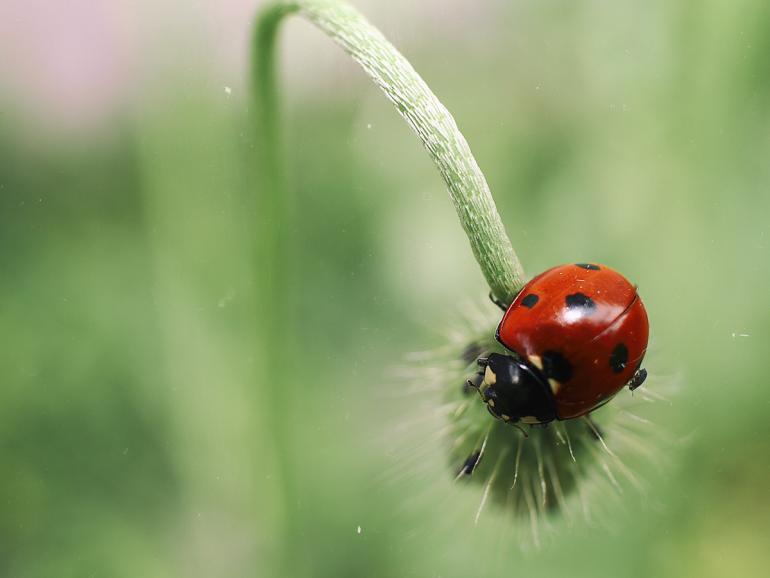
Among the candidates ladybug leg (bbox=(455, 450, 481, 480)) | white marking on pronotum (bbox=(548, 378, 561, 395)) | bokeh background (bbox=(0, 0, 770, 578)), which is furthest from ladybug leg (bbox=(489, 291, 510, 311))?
bokeh background (bbox=(0, 0, 770, 578))

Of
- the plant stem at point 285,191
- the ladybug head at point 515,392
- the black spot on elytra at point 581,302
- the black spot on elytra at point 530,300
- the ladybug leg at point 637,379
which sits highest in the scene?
the plant stem at point 285,191

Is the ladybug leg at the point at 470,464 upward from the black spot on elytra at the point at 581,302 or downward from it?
downward

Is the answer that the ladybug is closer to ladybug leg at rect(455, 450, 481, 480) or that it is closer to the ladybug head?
the ladybug head

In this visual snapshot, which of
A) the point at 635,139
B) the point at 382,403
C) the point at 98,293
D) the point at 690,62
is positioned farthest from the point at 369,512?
the point at 690,62

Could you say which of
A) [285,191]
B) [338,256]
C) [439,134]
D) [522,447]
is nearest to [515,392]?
[522,447]

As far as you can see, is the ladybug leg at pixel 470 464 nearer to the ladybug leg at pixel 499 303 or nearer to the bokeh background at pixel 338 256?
the ladybug leg at pixel 499 303

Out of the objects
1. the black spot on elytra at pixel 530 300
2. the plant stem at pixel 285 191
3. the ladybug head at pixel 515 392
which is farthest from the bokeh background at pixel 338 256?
the black spot on elytra at pixel 530 300
